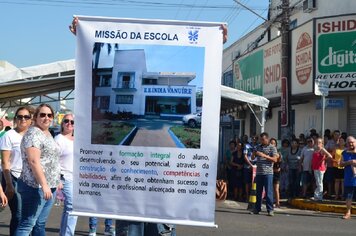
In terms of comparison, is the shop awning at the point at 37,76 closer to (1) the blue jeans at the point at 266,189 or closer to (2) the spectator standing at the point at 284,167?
(2) the spectator standing at the point at 284,167

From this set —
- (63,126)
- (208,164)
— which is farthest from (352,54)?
(208,164)

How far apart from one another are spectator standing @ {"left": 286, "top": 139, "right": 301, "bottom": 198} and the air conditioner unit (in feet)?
35.0

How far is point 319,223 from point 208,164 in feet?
26.5

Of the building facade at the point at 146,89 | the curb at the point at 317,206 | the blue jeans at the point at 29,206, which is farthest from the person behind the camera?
the curb at the point at 317,206

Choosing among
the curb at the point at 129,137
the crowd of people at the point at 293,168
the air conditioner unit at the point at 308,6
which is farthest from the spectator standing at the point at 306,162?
the curb at the point at 129,137

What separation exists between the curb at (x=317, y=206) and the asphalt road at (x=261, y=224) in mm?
409

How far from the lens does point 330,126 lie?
63.6 feet

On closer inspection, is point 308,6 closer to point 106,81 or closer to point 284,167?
point 284,167

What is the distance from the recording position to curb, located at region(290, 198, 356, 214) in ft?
45.2

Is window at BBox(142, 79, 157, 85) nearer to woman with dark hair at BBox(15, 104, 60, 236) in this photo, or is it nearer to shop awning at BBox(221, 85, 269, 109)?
woman with dark hair at BBox(15, 104, 60, 236)

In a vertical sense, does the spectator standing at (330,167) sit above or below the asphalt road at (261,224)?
above

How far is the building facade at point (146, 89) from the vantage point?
431cm

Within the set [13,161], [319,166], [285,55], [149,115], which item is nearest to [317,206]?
[319,166]

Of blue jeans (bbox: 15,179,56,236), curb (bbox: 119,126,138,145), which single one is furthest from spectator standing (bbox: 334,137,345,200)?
curb (bbox: 119,126,138,145)
